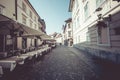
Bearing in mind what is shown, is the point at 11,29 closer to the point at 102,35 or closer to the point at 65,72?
the point at 65,72

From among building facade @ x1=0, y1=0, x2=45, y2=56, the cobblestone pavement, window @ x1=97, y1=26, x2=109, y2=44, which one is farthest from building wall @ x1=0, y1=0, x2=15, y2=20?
window @ x1=97, y1=26, x2=109, y2=44

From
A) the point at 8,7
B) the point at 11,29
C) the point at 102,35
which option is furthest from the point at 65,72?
the point at 8,7

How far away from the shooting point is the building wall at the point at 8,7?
10359 mm

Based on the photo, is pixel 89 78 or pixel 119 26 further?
pixel 119 26

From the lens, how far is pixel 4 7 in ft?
34.4

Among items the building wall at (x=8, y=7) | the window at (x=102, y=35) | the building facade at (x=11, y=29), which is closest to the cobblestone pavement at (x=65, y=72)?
the building facade at (x=11, y=29)

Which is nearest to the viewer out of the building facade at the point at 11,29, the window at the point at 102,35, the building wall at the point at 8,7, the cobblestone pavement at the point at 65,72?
the cobblestone pavement at the point at 65,72

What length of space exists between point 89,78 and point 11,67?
3.32 meters

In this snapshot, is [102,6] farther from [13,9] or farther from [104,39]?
[13,9]

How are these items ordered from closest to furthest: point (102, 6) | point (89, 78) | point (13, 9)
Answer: point (89, 78)
point (102, 6)
point (13, 9)

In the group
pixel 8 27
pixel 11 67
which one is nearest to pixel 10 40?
pixel 8 27

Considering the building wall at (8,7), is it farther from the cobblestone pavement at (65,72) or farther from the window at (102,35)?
the window at (102,35)

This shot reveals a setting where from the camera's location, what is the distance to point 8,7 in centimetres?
1142

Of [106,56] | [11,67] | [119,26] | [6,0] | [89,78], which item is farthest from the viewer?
[6,0]
